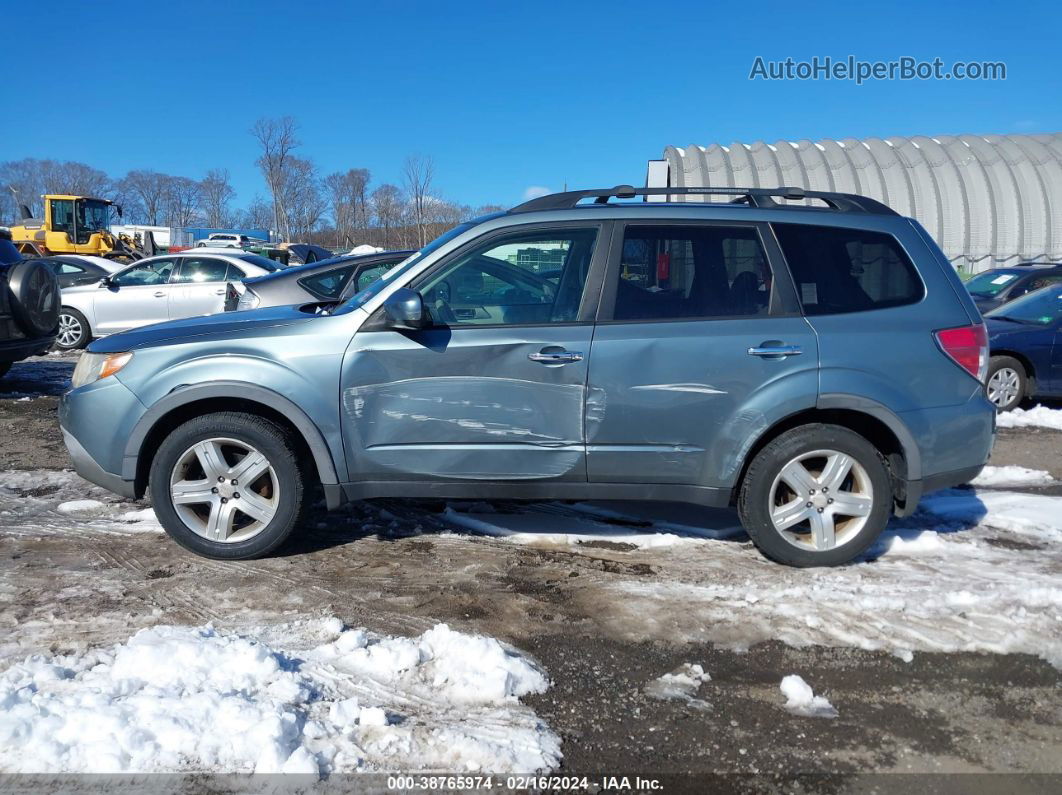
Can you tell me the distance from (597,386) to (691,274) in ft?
2.57

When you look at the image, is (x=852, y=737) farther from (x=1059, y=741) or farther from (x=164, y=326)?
(x=164, y=326)

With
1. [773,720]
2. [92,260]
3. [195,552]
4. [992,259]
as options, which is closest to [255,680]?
[195,552]

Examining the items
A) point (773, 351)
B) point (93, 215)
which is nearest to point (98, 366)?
point (773, 351)

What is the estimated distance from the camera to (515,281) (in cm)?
452

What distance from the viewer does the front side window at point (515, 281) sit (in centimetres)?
445

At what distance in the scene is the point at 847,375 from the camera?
436 centimetres

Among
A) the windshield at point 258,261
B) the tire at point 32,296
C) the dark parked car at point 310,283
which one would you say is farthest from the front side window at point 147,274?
the dark parked car at point 310,283

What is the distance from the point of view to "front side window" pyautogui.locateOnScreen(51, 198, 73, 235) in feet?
114

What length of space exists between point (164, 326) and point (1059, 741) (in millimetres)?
4623

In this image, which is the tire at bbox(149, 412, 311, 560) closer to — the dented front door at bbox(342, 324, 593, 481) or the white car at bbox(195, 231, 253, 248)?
the dented front door at bbox(342, 324, 593, 481)

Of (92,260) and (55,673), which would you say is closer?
(55,673)

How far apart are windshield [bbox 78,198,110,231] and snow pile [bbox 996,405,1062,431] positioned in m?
35.9

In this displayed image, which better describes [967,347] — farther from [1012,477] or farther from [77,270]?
[77,270]

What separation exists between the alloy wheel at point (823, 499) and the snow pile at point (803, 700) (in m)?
1.22
